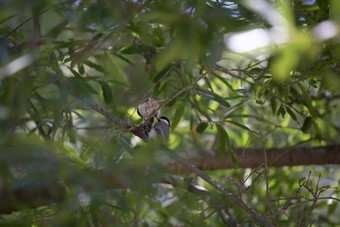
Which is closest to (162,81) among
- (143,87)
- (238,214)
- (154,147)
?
(143,87)

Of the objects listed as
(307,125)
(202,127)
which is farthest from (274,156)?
(202,127)

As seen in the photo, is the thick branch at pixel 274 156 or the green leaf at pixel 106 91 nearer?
the green leaf at pixel 106 91

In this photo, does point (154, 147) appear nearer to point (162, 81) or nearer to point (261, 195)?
point (162, 81)

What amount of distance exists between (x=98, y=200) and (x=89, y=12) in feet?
1.55

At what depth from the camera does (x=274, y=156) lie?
2.03m

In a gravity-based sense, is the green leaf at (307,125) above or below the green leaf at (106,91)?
below

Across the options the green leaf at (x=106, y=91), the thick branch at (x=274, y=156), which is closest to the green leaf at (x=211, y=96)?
the green leaf at (x=106, y=91)

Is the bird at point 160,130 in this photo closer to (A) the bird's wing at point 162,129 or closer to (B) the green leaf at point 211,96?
(A) the bird's wing at point 162,129

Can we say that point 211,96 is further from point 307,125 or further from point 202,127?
point 307,125

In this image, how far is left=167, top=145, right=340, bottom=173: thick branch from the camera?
2.03m

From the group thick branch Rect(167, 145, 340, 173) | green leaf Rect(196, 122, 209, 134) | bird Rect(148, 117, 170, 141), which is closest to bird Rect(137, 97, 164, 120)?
bird Rect(148, 117, 170, 141)

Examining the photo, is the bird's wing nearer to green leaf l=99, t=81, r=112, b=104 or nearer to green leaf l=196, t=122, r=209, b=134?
green leaf l=196, t=122, r=209, b=134

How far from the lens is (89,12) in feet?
3.16

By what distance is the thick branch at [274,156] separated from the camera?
2029 millimetres
